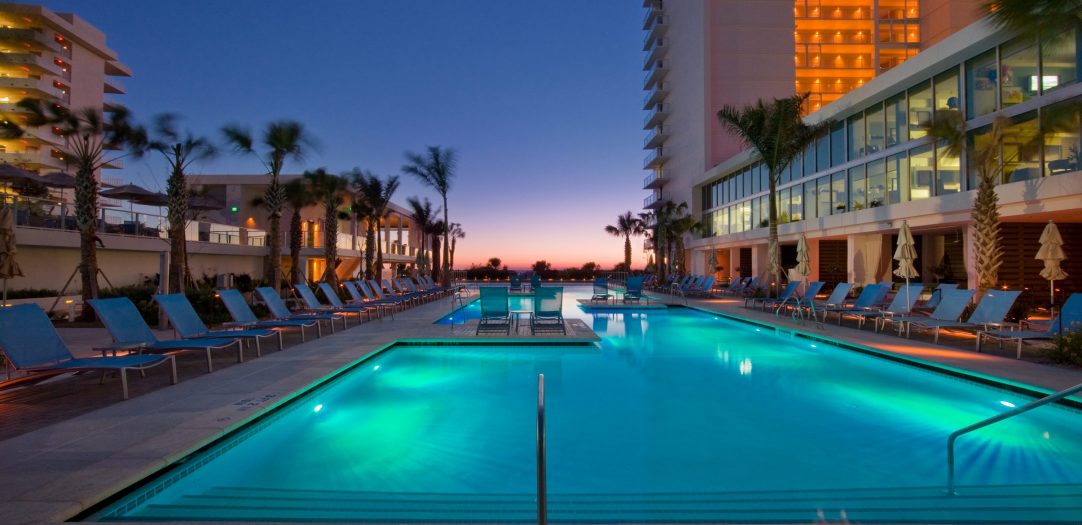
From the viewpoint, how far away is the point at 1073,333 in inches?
269

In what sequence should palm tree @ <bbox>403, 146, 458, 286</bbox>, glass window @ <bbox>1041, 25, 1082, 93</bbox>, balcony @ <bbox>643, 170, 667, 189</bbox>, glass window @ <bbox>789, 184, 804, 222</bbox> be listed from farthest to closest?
1. balcony @ <bbox>643, 170, 667, 189</bbox>
2. palm tree @ <bbox>403, 146, 458, 286</bbox>
3. glass window @ <bbox>789, 184, 804, 222</bbox>
4. glass window @ <bbox>1041, 25, 1082, 93</bbox>

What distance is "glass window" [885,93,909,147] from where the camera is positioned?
53.5 ft

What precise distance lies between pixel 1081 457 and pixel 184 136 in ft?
50.1

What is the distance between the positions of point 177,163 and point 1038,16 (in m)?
15.2

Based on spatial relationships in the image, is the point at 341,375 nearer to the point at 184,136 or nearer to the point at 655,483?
the point at 655,483

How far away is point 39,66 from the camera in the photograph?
3394cm

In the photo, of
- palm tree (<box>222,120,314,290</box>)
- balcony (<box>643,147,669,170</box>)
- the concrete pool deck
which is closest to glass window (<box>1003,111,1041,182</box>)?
the concrete pool deck

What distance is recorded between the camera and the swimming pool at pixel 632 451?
11.2 ft

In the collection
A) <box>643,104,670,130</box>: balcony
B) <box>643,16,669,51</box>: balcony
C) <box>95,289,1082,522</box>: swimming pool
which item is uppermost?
<box>643,16,669,51</box>: balcony

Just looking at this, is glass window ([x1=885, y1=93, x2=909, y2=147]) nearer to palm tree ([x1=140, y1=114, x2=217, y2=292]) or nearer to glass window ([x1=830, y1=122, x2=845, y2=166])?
glass window ([x1=830, y1=122, x2=845, y2=166])

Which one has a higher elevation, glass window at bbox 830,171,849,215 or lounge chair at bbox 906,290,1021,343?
glass window at bbox 830,171,849,215

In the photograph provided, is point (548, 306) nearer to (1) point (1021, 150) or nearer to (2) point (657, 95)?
(1) point (1021, 150)

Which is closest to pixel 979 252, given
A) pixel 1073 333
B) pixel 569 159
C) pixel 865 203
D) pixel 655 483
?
pixel 1073 333

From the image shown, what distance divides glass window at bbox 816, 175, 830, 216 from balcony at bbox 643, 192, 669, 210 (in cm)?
1996
